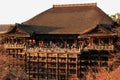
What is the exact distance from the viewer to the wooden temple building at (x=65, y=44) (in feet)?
112

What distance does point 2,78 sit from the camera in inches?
1199

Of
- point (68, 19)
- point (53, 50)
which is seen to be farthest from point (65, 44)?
point (68, 19)

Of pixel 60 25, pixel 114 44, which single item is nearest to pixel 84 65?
pixel 114 44

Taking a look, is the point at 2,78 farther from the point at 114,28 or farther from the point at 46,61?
the point at 114,28

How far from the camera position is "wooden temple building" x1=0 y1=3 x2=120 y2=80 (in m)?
34.2

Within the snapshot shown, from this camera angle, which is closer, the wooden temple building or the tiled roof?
the wooden temple building

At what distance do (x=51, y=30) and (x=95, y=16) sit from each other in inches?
197

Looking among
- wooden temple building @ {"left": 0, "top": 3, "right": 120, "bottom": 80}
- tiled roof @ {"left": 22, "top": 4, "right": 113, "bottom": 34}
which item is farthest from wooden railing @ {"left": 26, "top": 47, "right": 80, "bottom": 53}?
tiled roof @ {"left": 22, "top": 4, "right": 113, "bottom": 34}

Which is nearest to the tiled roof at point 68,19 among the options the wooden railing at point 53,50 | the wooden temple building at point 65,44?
the wooden temple building at point 65,44

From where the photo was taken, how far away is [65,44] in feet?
124

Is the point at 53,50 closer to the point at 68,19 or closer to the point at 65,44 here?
the point at 65,44

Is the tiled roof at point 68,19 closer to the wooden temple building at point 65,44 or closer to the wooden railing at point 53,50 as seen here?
the wooden temple building at point 65,44

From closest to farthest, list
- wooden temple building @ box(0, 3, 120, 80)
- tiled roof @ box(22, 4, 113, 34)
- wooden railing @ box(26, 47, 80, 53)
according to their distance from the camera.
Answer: wooden railing @ box(26, 47, 80, 53) → wooden temple building @ box(0, 3, 120, 80) → tiled roof @ box(22, 4, 113, 34)

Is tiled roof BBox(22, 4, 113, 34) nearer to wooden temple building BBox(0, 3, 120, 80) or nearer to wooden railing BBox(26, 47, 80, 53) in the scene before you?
wooden temple building BBox(0, 3, 120, 80)
